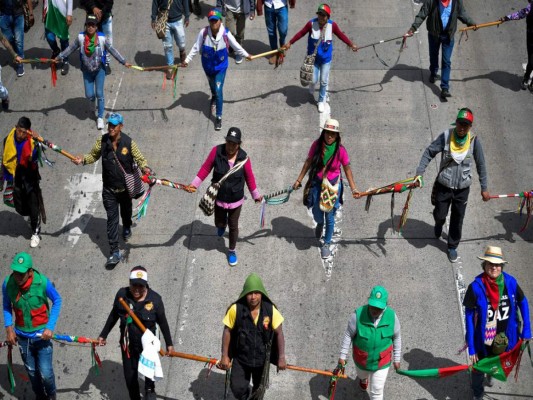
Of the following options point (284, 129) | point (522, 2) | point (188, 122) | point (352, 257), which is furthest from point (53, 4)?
point (522, 2)

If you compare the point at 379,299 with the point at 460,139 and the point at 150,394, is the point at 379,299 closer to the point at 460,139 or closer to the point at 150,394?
the point at 150,394

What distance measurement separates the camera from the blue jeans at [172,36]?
1358 centimetres

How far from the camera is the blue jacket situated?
28.2 ft

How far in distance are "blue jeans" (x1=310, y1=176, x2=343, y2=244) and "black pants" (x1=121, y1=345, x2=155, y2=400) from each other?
2914 mm

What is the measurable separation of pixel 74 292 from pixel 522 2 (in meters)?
9.27

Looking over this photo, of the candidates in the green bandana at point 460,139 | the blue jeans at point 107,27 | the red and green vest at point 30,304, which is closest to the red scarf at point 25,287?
the red and green vest at point 30,304

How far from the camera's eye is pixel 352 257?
11.0m

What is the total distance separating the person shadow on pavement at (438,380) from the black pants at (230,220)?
2362mm

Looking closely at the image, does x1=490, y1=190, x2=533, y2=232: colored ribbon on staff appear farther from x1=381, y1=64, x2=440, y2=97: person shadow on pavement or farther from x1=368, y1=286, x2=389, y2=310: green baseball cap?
x1=381, y1=64, x2=440, y2=97: person shadow on pavement

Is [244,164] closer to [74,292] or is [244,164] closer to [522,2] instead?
[74,292]

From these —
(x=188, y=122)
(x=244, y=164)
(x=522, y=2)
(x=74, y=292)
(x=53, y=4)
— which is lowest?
(x=74, y=292)

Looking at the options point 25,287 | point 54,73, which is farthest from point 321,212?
point 54,73

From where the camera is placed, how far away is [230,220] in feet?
34.6

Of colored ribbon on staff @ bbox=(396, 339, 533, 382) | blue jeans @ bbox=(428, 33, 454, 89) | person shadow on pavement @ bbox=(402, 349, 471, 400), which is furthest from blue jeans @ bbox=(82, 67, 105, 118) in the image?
colored ribbon on staff @ bbox=(396, 339, 533, 382)
